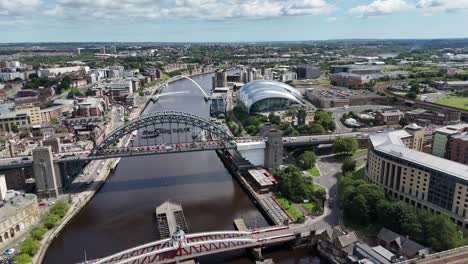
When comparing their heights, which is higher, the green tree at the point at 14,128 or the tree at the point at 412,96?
the tree at the point at 412,96

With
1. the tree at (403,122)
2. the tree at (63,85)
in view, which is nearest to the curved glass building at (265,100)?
the tree at (403,122)

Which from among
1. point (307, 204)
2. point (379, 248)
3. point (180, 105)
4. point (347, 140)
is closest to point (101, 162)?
point (307, 204)

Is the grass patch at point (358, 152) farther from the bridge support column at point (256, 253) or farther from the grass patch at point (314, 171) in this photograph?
the bridge support column at point (256, 253)

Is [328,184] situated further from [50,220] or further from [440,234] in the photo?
[50,220]

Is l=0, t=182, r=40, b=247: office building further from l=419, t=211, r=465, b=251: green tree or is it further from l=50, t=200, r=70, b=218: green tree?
l=419, t=211, r=465, b=251: green tree

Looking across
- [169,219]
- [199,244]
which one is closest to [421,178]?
[199,244]

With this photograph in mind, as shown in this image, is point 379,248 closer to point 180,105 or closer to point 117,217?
point 117,217
